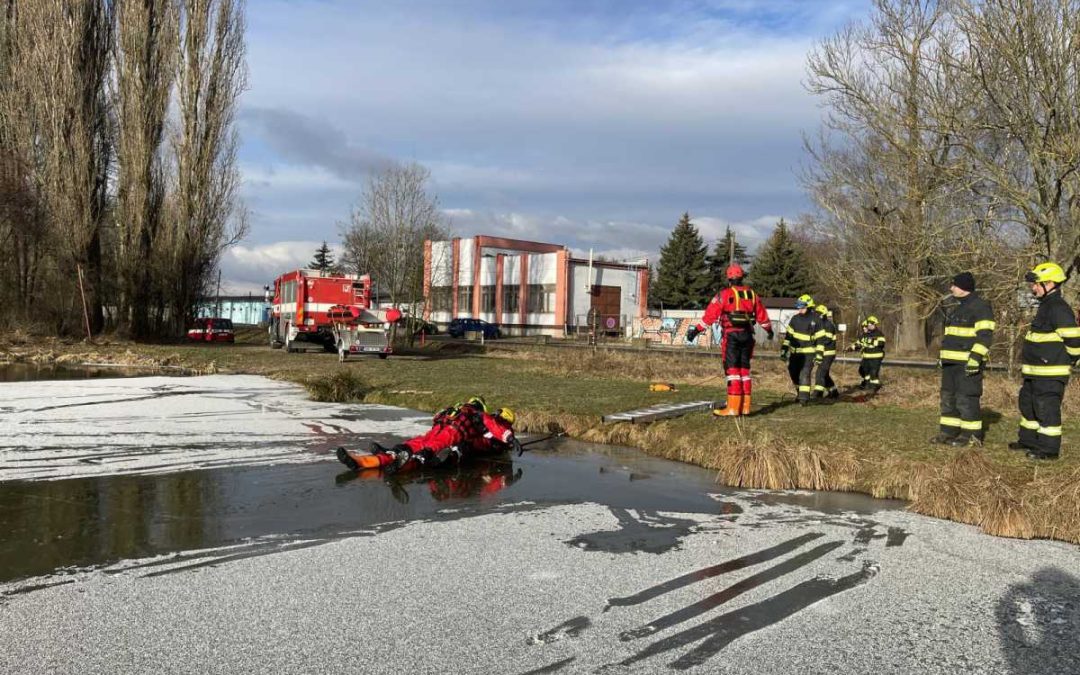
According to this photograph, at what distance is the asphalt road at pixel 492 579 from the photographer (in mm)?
3713

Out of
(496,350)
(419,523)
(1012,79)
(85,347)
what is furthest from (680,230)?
(419,523)

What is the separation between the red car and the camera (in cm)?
3935

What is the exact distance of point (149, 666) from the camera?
349 centimetres

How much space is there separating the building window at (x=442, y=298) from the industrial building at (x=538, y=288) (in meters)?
0.22

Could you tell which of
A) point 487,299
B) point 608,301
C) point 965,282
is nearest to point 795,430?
point 965,282

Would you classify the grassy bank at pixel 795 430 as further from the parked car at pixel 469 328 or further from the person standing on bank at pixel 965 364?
the parked car at pixel 469 328

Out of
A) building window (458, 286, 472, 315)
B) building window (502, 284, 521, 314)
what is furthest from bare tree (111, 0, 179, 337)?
building window (458, 286, 472, 315)

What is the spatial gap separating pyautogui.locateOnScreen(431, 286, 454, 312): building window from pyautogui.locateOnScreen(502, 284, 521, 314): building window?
14.4 ft

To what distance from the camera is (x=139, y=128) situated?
33875 millimetres

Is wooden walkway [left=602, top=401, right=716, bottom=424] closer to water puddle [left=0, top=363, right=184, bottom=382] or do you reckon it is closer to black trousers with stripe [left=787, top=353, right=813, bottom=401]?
black trousers with stripe [left=787, top=353, right=813, bottom=401]

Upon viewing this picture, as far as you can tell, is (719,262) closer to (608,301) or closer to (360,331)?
(608,301)

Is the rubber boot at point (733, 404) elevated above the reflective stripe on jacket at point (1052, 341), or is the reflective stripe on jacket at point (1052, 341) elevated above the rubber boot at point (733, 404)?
the reflective stripe on jacket at point (1052, 341)

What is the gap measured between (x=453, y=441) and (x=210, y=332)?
35799mm

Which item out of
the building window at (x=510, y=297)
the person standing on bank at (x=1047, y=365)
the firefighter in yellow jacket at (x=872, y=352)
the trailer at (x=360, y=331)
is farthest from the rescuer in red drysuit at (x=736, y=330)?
the building window at (x=510, y=297)
